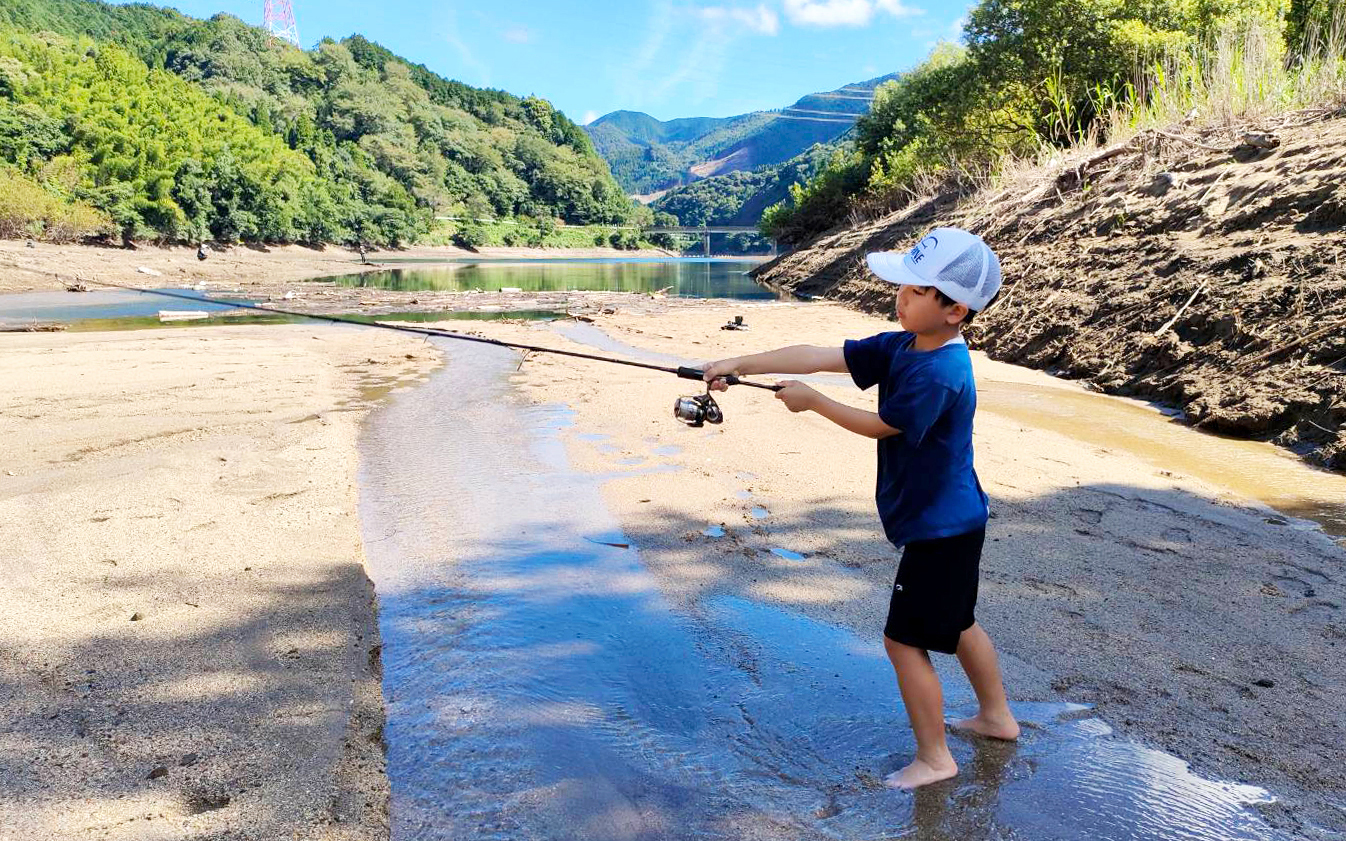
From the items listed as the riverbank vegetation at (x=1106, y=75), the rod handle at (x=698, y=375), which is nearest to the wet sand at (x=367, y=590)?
the rod handle at (x=698, y=375)

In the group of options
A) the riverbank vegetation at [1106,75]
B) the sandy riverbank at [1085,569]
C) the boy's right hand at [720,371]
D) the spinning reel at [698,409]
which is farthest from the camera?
the riverbank vegetation at [1106,75]

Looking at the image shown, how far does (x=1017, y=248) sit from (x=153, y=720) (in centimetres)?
1430

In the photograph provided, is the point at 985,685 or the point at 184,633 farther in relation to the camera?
the point at 184,633

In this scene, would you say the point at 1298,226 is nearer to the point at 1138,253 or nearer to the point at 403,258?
the point at 1138,253

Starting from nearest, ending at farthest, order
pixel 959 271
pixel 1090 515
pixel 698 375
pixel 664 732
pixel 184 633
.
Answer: pixel 959 271, pixel 664 732, pixel 698 375, pixel 184 633, pixel 1090 515

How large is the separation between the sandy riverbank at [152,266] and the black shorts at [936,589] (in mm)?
23445

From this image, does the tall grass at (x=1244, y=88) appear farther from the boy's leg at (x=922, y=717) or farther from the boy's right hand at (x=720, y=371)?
the boy's leg at (x=922, y=717)

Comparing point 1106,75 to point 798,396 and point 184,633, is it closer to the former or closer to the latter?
point 798,396

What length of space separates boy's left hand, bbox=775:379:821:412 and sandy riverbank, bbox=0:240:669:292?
22993 millimetres

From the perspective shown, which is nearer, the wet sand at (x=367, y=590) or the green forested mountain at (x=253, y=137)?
the wet sand at (x=367, y=590)

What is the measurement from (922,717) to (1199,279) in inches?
339

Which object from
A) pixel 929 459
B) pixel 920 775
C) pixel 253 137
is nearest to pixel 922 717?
pixel 920 775

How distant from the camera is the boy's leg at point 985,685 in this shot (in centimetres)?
288

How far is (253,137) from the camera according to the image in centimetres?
8494
